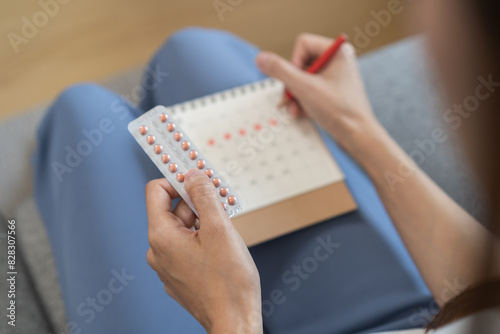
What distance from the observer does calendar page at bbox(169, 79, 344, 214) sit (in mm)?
529

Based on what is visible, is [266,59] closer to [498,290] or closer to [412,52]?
[412,52]

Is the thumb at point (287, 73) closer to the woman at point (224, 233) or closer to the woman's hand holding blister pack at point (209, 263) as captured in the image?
the woman at point (224, 233)

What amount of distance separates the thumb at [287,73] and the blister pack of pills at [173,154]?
221 millimetres

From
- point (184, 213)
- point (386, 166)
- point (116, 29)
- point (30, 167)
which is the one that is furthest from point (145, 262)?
point (116, 29)

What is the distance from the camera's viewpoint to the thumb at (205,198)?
0.34 m

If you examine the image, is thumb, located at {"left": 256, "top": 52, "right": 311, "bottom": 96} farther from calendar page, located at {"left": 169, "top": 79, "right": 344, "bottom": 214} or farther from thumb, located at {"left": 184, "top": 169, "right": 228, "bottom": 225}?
thumb, located at {"left": 184, "top": 169, "right": 228, "bottom": 225}

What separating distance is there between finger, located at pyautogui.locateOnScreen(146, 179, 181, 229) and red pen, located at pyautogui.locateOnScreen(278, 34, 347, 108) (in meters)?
0.26

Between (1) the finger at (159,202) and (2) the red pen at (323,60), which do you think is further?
(2) the red pen at (323,60)

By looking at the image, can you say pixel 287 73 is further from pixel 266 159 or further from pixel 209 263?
pixel 209 263

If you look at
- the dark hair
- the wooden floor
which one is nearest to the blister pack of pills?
the dark hair

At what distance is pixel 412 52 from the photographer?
0.79 meters

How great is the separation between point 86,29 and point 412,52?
2.37 ft

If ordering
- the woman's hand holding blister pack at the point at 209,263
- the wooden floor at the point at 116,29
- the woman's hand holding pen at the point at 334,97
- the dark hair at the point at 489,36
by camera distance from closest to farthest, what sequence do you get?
the dark hair at the point at 489,36 → the woman's hand holding blister pack at the point at 209,263 → the woman's hand holding pen at the point at 334,97 → the wooden floor at the point at 116,29

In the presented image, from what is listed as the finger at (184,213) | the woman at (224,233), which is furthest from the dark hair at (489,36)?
the finger at (184,213)
